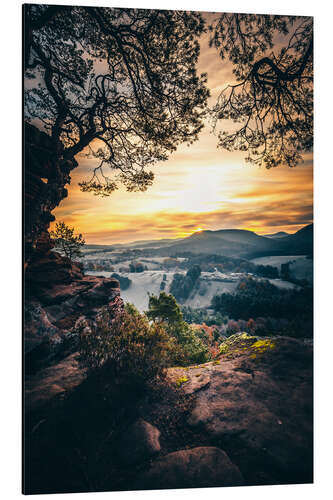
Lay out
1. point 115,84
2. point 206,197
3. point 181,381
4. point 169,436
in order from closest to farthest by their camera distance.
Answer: point 169,436 < point 181,381 < point 115,84 < point 206,197

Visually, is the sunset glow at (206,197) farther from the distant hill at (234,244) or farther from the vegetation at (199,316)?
the vegetation at (199,316)

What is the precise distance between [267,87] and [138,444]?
6.79 metres

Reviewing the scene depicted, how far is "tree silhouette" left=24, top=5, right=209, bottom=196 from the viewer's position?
4.15m

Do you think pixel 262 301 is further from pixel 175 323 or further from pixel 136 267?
pixel 136 267

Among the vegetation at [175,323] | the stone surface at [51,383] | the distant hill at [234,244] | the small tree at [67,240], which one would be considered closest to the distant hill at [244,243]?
the distant hill at [234,244]

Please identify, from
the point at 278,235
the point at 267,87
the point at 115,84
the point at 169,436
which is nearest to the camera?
the point at 169,436

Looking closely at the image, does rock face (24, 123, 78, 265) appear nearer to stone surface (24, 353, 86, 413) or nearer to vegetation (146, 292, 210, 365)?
stone surface (24, 353, 86, 413)

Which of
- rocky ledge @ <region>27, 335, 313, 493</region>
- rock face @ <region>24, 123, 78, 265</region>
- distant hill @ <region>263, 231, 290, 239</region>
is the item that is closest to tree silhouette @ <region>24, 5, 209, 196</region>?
rock face @ <region>24, 123, 78, 265</region>

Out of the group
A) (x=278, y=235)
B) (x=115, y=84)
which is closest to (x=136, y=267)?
(x=278, y=235)

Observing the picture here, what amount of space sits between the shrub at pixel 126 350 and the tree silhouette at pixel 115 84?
2.69 meters

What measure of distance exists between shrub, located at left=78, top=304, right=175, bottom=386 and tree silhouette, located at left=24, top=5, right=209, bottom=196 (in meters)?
2.69

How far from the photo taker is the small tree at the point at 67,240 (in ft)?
14.6

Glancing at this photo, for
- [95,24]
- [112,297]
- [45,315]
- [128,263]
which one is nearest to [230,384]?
[112,297]

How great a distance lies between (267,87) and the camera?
184 inches
